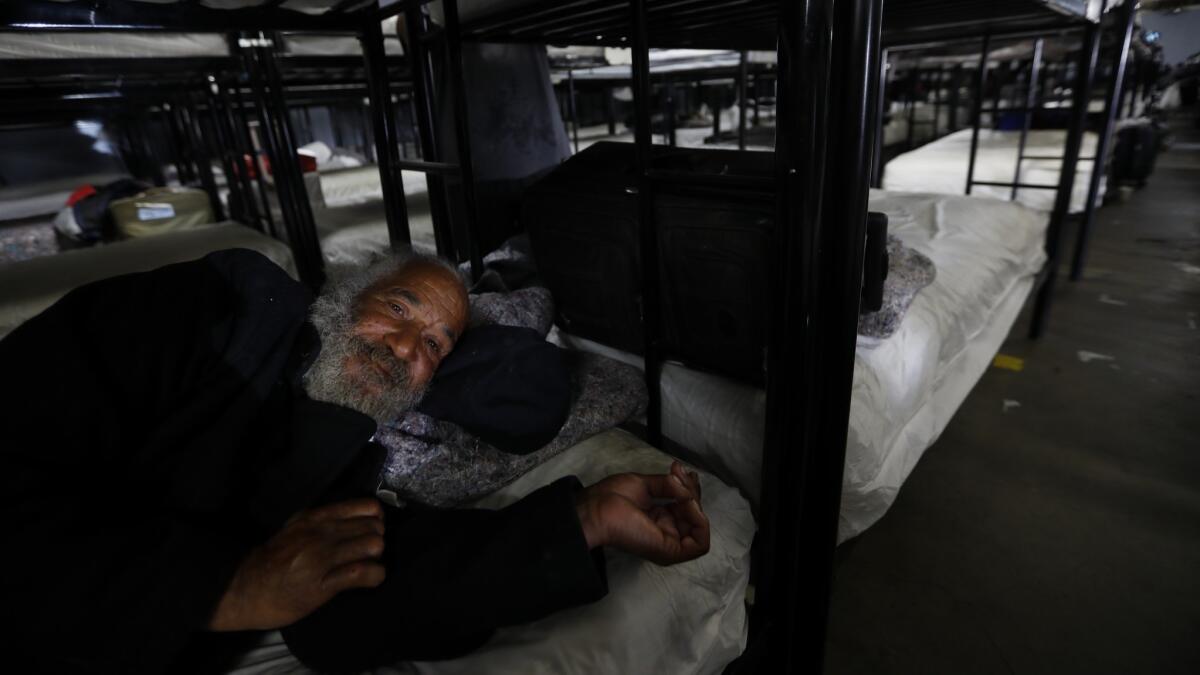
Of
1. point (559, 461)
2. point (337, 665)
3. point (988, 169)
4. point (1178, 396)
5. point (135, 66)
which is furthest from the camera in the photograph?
point (988, 169)

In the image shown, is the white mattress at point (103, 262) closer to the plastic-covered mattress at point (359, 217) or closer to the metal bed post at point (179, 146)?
the plastic-covered mattress at point (359, 217)

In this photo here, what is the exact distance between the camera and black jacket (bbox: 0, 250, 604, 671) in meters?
0.62

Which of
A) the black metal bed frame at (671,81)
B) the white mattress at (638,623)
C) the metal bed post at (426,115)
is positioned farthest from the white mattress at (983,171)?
the white mattress at (638,623)

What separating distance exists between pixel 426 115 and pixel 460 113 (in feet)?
1.09

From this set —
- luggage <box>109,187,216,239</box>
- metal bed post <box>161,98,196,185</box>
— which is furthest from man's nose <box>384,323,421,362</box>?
metal bed post <box>161,98,196,185</box>

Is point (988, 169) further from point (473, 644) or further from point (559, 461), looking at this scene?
point (473, 644)

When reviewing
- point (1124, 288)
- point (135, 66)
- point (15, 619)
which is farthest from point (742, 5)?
point (1124, 288)

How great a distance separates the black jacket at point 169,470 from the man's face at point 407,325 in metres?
0.09

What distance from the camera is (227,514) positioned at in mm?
805

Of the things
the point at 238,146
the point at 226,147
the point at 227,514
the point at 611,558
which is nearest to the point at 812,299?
the point at 611,558

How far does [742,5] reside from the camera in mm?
1324

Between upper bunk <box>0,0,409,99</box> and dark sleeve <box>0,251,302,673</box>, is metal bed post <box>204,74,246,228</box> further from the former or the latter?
dark sleeve <box>0,251,302,673</box>

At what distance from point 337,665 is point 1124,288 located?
163 inches

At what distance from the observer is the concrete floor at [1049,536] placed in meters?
1.25
